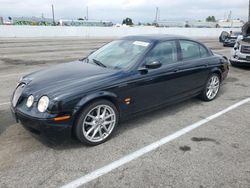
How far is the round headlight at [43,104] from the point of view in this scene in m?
3.37

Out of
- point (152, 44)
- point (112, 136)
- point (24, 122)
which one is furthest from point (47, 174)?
point (152, 44)

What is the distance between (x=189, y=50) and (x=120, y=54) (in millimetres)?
1589

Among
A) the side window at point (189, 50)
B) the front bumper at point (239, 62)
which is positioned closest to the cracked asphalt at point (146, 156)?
the side window at point (189, 50)

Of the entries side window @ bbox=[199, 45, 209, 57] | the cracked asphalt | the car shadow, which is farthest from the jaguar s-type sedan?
the cracked asphalt

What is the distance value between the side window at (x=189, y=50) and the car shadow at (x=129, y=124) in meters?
1.05

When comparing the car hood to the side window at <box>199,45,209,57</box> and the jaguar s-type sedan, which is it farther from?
the side window at <box>199,45,209,57</box>

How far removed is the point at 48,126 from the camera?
3350 mm

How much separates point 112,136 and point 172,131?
1014mm

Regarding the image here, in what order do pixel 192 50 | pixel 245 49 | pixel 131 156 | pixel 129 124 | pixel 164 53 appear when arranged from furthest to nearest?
pixel 245 49 < pixel 192 50 < pixel 164 53 < pixel 129 124 < pixel 131 156

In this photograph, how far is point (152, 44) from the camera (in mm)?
4531

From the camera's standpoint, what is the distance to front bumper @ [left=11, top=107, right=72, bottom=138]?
132 inches

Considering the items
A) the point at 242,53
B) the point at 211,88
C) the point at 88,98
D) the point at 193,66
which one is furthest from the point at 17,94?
the point at 242,53

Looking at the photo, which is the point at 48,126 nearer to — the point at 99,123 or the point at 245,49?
the point at 99,123

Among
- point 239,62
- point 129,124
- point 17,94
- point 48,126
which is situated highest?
point 17,94
